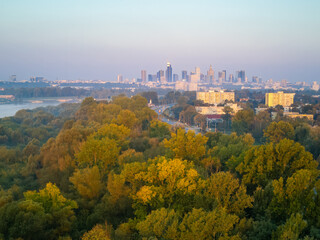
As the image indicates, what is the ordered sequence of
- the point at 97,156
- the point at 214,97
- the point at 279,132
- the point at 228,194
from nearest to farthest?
the point at 228,194, the point at 97,156, the point at 279,132, the point at 214,97

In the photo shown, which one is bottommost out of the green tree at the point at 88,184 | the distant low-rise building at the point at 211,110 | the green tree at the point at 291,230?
the distant low-rise building at the point at 211,110

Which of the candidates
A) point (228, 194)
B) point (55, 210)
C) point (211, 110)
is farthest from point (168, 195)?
point (211, 110)

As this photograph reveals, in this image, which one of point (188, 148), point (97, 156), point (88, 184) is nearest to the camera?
point (88, 184)

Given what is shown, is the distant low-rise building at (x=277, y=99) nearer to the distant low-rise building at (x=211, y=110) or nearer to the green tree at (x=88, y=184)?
the distant low-rise building at (x=211, y=110)

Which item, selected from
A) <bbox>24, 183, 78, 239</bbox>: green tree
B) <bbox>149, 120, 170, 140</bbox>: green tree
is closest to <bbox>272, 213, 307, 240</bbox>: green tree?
<bbox>24, 183, 78, 239</bbox>: green tree

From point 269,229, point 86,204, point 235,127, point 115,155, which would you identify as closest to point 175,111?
point 235,127

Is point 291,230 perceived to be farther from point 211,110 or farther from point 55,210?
point 211,110

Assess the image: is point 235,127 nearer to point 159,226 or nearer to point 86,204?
point 86,204

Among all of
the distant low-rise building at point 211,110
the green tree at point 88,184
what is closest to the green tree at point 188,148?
the green tree at point 88,184

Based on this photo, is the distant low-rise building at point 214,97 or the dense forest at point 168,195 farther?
the distant low-rise building at point 214,97
